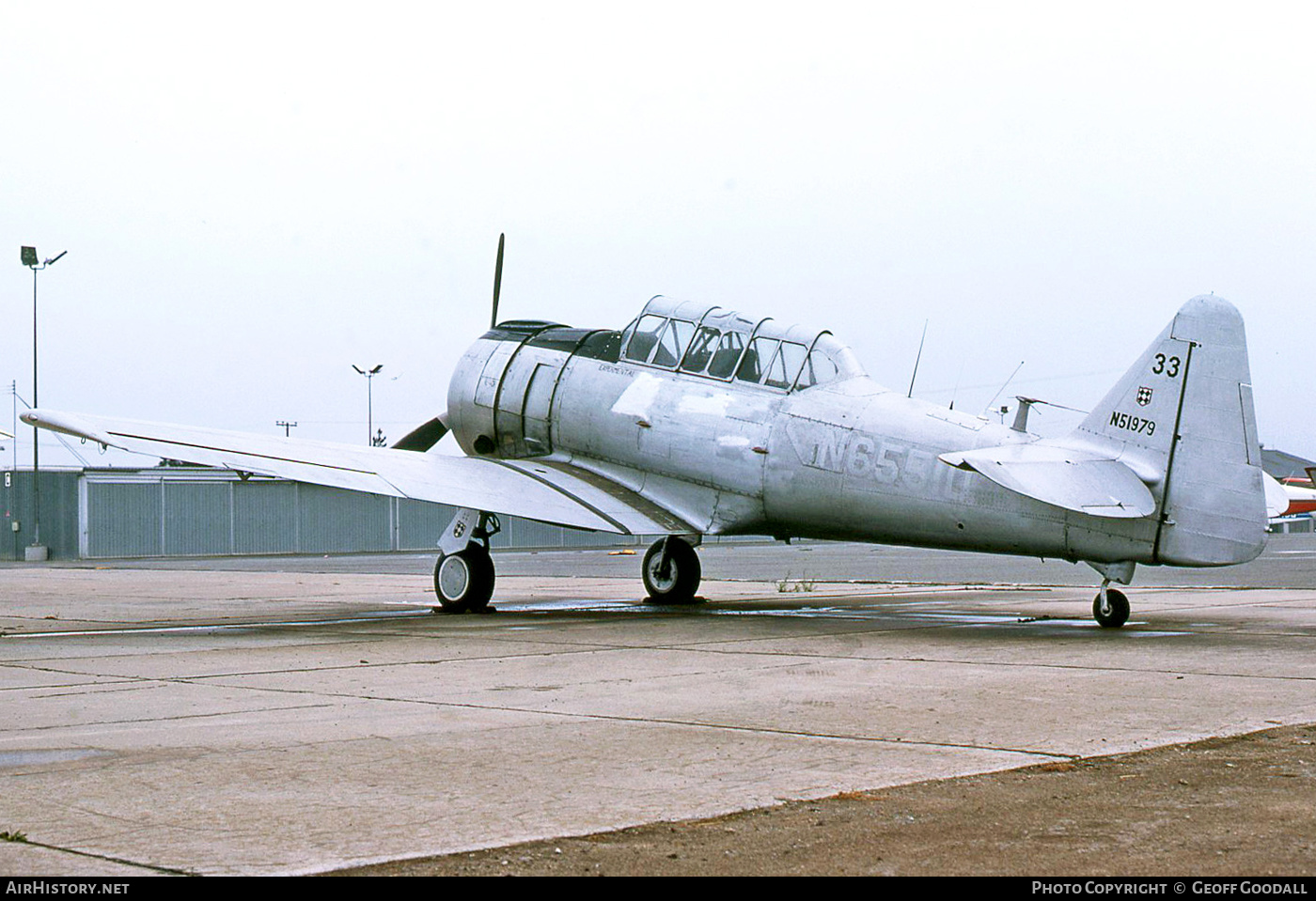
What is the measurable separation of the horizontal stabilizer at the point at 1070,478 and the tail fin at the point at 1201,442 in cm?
18

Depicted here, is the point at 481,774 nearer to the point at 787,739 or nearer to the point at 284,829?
the point at 284,829

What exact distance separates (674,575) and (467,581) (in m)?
2.72

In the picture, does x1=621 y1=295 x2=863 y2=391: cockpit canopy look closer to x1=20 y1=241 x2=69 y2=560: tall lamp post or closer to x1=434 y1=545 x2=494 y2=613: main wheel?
x1=434 y1=545 x2=494 y2=613: main wheel

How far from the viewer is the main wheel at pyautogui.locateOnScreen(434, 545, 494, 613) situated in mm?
15938

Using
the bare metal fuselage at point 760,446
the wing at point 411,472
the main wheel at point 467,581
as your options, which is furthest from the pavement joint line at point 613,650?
the main wheel at point 467,581

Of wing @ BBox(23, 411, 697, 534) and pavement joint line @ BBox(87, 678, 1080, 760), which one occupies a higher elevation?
wing @ BBox(23, 411, 697, 534)

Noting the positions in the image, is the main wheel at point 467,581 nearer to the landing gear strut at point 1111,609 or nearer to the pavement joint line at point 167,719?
the landing gear strut at point 1111,609

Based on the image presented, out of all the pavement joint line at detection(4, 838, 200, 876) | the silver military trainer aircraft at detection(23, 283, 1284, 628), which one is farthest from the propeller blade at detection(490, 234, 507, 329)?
the pavement joint line at detection(4, 838, 200, 876)

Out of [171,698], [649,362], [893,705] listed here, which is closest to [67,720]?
[171,698]

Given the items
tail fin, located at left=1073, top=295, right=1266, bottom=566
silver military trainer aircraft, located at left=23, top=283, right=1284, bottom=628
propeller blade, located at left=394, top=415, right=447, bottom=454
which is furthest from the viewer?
A: propeller blade, located at left=394, top=415, right=447, bottom=454

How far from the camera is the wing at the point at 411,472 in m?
14.2

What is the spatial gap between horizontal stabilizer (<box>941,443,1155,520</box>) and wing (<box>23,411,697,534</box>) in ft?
13.5

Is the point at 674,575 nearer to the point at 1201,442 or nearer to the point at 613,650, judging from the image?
the point at 613,650

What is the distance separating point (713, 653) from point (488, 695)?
9.42ft
